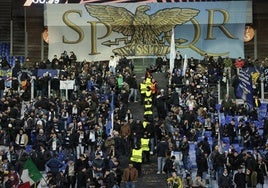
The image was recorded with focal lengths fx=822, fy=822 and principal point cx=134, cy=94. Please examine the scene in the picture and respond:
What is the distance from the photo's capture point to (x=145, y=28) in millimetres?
48906

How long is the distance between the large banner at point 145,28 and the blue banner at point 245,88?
8.50 metres

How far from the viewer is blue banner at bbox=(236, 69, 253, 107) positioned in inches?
1542

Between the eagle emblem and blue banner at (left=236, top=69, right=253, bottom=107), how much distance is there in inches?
368

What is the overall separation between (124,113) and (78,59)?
13.3 metres

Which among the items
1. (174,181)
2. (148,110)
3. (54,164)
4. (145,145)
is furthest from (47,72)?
(174,181)

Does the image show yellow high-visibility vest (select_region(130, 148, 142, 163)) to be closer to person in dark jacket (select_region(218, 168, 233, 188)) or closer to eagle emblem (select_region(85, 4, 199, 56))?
person in dark jacket (select_region(218, 168, 233, 188))

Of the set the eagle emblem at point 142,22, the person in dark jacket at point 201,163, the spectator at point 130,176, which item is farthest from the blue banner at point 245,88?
the spectator at point 130,176

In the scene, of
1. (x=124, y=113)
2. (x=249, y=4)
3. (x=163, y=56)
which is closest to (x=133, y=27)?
(x=163, y=56)

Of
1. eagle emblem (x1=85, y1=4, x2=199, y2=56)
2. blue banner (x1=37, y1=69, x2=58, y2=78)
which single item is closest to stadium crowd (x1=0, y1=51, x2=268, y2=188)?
blue banner (x1=37, y1=69, x2=58, y2=78)

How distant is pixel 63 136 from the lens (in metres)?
34.0

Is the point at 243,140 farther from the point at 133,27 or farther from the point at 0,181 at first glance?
the point at 133,27

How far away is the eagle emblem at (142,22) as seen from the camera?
159 ft

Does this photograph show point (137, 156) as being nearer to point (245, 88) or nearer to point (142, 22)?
point (245, 88)

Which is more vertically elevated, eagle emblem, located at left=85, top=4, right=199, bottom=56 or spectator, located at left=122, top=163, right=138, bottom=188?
eagle emblem, located at left=85, top=4, right=199, bottom=56
